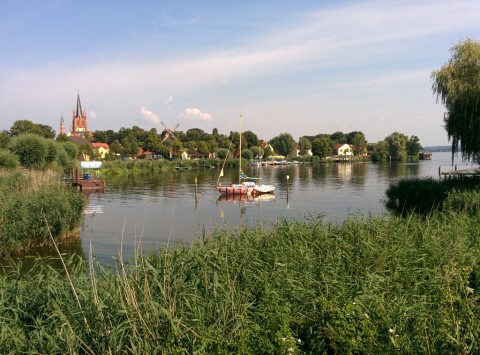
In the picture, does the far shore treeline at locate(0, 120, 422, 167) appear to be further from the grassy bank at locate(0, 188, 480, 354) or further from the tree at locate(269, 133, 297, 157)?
the grassy bank at locate(0, 188, 480, 354)

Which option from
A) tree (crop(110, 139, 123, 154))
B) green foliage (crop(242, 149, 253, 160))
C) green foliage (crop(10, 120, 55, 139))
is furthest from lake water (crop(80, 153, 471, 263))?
green foliage (crop(242, 149, 253, 160))

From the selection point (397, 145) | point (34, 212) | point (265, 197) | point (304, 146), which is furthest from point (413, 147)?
point (34, 212)

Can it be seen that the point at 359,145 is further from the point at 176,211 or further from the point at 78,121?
the point at 176,211

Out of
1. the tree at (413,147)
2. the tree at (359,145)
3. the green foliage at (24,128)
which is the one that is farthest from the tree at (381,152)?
the green foliage at (24,128)

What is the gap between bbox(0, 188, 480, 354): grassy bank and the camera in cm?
561

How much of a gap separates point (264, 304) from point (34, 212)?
1664cm

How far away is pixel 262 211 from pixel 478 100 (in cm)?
1786

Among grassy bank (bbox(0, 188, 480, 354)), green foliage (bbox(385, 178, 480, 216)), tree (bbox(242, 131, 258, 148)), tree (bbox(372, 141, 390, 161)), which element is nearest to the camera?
grassy bank (bbox(0, 188, 480, 354))

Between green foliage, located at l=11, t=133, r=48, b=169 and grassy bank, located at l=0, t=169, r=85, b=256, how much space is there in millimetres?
24849

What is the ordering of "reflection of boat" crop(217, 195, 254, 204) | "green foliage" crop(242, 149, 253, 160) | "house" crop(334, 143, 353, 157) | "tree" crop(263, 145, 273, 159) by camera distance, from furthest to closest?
1. "house" crop(334, 143, 353, 157)
2. "tree" crop(263, 145, 273, 159)
3. "green foliage" crop(242, 149, 253, 160)
4. "reflection of boat" crop(217, 195, 254, 204)

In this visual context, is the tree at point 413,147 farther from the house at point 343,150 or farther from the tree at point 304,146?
the tree at point 304,146

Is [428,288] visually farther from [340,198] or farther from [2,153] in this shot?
[2,153]

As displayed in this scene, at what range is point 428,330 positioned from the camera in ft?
20.6

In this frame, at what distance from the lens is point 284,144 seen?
6594 inches
